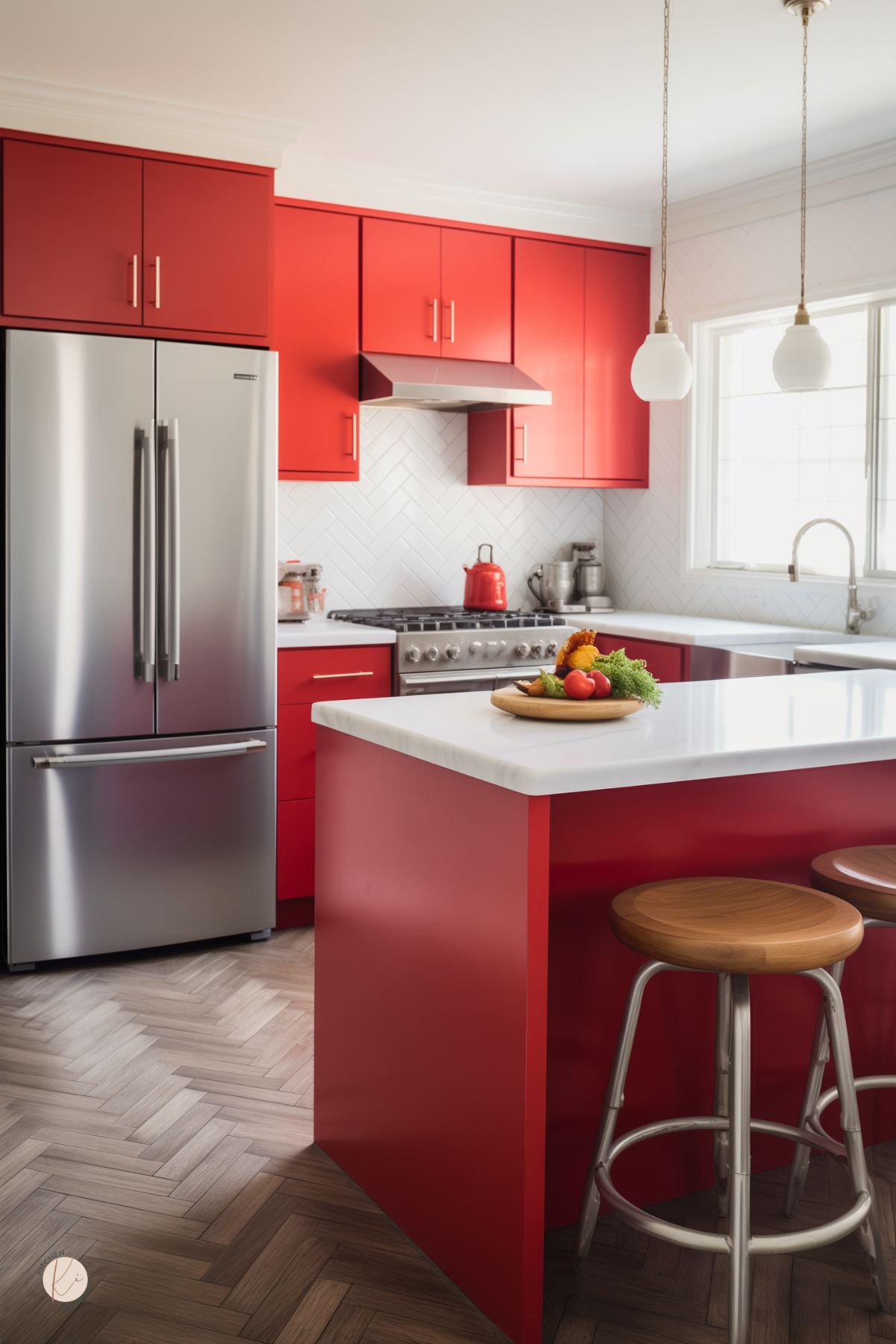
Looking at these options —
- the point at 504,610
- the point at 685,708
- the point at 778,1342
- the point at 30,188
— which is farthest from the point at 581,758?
the point at 504,610

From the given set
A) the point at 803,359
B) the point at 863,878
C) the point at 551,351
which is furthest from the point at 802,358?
the point at 551,351

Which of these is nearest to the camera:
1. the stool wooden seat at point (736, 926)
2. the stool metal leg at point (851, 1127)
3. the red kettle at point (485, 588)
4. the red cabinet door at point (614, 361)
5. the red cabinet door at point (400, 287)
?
the stool wooden seat at point (736, 926)

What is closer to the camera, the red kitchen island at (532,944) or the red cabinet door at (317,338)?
the red kitchen island at (532,944)

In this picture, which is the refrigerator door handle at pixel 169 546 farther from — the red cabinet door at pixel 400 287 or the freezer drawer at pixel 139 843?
the red cabinet door at pixel 400 287

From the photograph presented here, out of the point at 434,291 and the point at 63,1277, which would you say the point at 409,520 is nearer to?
the point at 434,291

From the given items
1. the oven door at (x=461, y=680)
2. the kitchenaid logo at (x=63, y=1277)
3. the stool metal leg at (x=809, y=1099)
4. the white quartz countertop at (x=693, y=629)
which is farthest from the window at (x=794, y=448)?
the kitchenaid logo at (x=63, y=1277)

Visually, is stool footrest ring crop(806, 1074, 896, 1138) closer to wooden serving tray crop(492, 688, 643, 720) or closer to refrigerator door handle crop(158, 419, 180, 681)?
wooden serving tray crop(492, 688, 643, 720)

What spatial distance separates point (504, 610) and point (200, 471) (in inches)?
63.5

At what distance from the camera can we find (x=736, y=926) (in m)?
1.92

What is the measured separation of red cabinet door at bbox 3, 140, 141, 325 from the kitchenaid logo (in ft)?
8.51

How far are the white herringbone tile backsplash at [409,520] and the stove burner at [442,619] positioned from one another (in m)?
0.09

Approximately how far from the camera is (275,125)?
12.9ft

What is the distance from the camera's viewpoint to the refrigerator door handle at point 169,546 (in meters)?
3.72

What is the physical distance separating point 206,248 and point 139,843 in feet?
6.19
